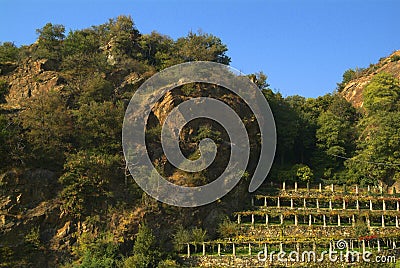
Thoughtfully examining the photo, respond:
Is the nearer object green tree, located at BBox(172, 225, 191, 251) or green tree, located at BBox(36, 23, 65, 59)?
green tree, located at BBox(172, 225, 191, 251)

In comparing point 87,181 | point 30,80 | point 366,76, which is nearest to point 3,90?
point 30,80

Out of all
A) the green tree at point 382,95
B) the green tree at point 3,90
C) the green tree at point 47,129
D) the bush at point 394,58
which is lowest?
the green tree at point 47,129

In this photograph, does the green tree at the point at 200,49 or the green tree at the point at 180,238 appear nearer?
the green tree at the point at 180,238

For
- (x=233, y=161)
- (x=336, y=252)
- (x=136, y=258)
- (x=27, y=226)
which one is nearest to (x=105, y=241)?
(x=136, y=258)

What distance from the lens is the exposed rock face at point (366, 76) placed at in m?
53.5

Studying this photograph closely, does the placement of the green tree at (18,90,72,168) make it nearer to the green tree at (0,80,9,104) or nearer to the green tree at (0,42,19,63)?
the green tree at (0,80,9,104)

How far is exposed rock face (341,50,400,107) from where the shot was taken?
2108 inches

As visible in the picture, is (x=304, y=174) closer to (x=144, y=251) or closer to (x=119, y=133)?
(x=119, y=133)

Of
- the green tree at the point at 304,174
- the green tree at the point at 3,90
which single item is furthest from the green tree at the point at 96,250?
the green tree at the point at 304,174

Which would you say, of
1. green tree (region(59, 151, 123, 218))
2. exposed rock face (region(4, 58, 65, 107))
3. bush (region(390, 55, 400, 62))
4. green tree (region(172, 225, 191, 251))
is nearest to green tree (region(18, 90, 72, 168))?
green tree (region(59, 151, 123, 218))

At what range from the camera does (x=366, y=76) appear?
191 feet

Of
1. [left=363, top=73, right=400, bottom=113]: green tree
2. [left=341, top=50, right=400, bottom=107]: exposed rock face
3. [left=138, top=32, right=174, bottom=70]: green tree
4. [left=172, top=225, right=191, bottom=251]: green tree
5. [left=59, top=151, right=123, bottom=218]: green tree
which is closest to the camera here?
[left=172, top=225, right=191, bottom=251]: green tree

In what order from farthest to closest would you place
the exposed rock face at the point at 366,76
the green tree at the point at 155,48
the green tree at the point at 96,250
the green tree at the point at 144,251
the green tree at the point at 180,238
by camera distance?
1. the exposed rock face at the point at 366,76
2. the green tree at the point at 155,48
3. the green tree at the point at 180,238
4. the green tree at the point at 96,250
5. the green tree at the point at 144,251

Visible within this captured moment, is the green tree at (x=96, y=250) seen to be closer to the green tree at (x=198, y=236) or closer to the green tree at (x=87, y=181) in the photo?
the green tree at (x=87, y=181)
